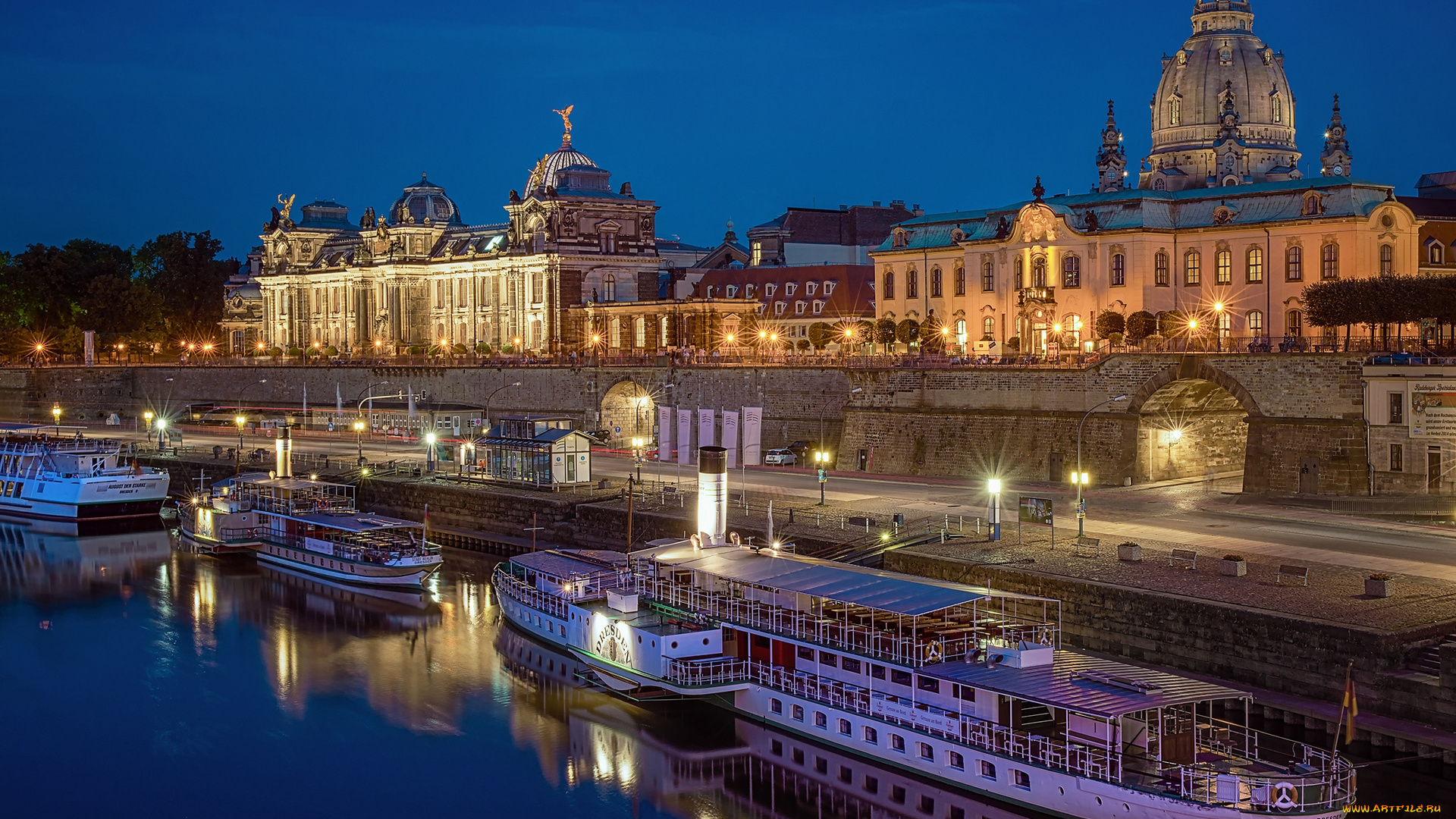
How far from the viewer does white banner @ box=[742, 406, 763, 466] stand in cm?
6656

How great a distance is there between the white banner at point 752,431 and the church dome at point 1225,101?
3978 centimetres

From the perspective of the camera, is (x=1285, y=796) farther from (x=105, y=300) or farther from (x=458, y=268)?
(x=105, y=300)

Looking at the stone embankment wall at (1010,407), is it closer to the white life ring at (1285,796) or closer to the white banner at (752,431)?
the white banner at (752,431)

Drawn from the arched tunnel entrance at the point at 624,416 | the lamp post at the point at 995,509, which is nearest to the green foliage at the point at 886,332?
the arched tunnel entrance at the point at 624,416

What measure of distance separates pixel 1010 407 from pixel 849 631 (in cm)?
2936

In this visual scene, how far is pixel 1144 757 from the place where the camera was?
93.0ft

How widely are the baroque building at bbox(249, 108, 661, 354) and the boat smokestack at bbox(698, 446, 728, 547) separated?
61497mm

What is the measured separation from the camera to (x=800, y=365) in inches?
2896

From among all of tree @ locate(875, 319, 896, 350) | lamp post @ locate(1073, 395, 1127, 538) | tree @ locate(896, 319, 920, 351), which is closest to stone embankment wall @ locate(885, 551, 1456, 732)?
lamp post @ locate(1073, 395, 1127, 538)

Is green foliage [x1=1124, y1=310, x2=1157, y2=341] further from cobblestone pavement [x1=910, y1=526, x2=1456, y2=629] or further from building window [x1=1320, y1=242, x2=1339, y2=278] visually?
cobblestone pavement [x1=910, y1=526, x2=1456, y2=629]

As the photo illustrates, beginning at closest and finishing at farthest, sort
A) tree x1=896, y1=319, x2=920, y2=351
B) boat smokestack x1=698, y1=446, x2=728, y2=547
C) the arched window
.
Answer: boat smokestack x1=698, y1=446, x2=728, y2=547
the arched window
tree x1=896, y1=319, x2=920, y2=351

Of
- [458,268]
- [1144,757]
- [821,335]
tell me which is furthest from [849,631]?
[458,268]

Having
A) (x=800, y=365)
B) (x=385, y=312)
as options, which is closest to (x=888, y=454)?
(x=800, y=365)

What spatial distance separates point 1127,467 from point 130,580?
40.8 metres
